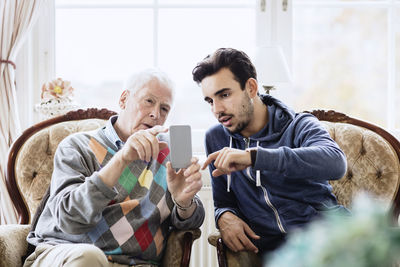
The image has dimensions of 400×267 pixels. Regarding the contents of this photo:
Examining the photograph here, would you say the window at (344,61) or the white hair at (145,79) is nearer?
the white hair at (145,79)

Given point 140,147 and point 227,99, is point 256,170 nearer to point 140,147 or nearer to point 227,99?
point 227,99

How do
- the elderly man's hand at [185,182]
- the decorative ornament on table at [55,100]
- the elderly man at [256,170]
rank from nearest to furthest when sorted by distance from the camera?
1. the elderly man's hand at [185,182]
2. the elderly man at [256,170]
3. the decorative ornament on table at [55,100]

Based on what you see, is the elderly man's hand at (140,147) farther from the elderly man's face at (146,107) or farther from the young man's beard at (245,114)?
the young man's beard at (245,114)

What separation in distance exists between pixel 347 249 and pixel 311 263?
0.14 ft

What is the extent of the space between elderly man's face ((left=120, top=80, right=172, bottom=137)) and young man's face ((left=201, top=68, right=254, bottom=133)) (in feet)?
0.53

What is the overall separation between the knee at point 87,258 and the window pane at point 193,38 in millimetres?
1645

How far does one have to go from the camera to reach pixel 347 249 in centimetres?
51

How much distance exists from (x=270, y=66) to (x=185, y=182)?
3.04 feet

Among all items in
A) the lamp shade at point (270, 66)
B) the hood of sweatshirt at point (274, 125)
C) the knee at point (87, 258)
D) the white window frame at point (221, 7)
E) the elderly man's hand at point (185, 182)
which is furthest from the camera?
the white window frame at point (221, 7)

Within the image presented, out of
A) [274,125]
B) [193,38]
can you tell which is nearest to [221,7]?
[193,38]

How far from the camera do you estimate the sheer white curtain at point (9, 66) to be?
2.70m

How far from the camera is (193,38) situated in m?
3.03

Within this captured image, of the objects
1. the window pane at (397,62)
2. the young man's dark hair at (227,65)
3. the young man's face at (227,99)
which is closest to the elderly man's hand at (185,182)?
the young man's face at (227,99)

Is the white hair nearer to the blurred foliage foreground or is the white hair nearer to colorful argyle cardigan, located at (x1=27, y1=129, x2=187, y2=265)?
colorful argyle cardigan, located at (x1=27, y1=129, x2=187, y2=265)
